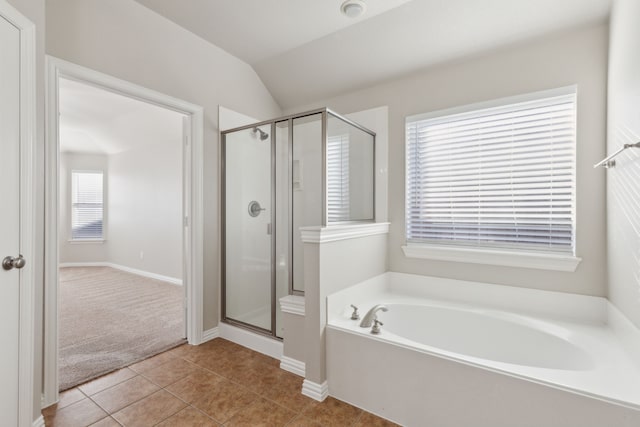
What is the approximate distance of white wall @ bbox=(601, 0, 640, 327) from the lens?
147cm

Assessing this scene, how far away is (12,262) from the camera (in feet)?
4.38

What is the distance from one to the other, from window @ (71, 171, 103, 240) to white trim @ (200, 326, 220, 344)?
493cm

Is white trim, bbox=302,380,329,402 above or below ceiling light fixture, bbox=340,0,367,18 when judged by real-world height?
below

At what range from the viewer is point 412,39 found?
231 cm

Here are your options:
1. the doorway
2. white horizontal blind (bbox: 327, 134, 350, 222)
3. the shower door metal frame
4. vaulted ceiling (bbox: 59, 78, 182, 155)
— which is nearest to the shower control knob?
the shower door metal frame

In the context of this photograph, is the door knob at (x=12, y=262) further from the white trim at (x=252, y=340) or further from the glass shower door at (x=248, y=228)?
the white trim at (x=252, y=340)

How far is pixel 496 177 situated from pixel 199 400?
8.27 feet

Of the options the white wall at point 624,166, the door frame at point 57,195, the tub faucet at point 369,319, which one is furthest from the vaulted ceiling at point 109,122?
the white wall at point 624,166

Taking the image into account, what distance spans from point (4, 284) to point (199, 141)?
163cm

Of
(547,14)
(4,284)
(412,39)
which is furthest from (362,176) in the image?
(4,284)

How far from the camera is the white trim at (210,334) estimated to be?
2.66m

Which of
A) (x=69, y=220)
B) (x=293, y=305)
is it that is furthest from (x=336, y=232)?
(x=69, y=220)

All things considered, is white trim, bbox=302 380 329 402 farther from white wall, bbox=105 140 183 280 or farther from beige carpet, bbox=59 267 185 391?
white wall, bbox=105 140 183 280

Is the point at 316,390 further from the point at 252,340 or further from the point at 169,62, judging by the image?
the point at 169,62
